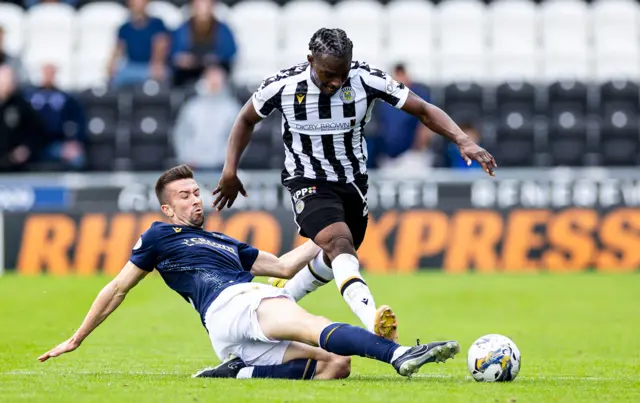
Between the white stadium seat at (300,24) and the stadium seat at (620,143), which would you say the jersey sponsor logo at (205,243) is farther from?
the white stadium seat at (300,24)

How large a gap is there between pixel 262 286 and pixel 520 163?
41.1 ft

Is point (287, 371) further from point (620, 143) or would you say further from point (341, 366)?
point (620, 143)

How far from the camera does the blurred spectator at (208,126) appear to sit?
18.8m

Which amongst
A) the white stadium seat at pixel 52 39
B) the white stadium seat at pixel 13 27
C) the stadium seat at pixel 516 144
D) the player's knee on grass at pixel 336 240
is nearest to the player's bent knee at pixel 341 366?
the player's knee on grass at pixel 336 240

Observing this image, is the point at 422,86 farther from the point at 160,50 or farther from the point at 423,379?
the point at 423,379

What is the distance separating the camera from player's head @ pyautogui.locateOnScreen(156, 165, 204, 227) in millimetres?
8383

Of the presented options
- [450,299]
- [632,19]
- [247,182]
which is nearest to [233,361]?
[450,299]

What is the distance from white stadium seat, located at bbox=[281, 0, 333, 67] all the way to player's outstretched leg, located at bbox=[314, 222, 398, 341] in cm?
1295

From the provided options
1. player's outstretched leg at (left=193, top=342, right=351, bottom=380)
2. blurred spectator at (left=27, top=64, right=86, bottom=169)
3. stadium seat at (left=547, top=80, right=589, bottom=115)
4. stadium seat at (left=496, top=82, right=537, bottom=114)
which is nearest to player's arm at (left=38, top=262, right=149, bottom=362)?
player's outstretched leg at (left=193, top=342, right=351, bottom=380)

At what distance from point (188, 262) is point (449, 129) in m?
1.97

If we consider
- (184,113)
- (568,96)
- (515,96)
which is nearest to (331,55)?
(184,113)

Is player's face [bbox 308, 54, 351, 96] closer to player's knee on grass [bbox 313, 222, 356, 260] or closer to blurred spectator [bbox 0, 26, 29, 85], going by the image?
player's knee on grass [bbox 313, 222, 356, 260]

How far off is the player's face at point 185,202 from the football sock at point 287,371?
1.13m

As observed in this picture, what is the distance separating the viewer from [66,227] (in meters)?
18.5
